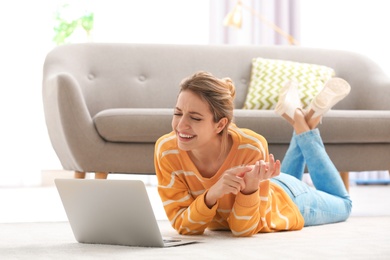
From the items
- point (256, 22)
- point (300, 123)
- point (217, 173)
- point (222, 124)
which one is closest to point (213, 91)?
point (222, 124)

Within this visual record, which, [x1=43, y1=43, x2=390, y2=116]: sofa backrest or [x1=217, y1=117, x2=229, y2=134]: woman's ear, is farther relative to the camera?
[x1=43, y1=43, x2=390, y2=116]: sofa backrest

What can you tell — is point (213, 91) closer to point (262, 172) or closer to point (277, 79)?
point (262, 172)

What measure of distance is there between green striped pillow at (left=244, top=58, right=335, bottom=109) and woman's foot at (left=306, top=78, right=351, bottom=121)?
2.95 feet

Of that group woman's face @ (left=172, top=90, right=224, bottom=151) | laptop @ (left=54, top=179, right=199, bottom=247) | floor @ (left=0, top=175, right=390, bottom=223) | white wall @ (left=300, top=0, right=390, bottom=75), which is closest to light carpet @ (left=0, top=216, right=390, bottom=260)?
laptop @ (left=54, top=179, right=199, bottom=247)

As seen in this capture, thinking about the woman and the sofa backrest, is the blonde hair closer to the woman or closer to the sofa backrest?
the woman

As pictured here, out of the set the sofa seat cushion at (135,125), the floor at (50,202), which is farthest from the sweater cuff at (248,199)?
the sofa seat cushion at (135,125)

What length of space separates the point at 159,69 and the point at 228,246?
2289mm

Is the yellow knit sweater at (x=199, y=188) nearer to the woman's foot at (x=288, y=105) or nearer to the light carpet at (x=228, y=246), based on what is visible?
the light carpet at (x=228, y=246)

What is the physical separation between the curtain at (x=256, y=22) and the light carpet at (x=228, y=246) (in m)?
3.48

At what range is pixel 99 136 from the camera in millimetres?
3590

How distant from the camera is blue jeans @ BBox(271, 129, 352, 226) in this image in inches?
107

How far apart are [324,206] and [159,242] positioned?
0.95 meters

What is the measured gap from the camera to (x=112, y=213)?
211cm

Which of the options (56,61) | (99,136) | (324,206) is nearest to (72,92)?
(99,136)
